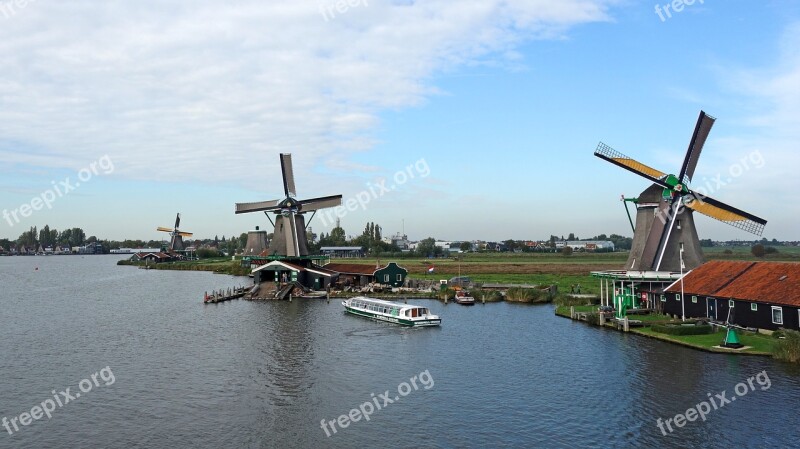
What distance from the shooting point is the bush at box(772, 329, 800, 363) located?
33.5m

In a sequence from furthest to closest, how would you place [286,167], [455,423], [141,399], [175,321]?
[286,167] < [175,321] < [141,399] < [455,423]

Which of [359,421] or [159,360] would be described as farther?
[159,360]

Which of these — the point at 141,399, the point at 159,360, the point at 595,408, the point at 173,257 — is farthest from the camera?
the point at 173,257

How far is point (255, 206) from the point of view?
3509 inches

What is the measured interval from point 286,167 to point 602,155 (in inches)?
1829

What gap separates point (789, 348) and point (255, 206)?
71.8m

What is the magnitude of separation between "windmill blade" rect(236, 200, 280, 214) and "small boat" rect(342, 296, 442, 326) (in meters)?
30.6

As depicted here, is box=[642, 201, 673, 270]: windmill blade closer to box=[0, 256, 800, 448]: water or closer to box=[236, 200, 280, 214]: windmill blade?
box=[0, 256, 800, 448]: water

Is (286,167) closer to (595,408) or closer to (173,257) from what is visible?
(595,408)

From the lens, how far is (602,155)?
59375 millimetres

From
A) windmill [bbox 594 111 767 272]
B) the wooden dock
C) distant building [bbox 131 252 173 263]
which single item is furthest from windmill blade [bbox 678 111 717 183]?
distant building [bbox 131 252 173 263]

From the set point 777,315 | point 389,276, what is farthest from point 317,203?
point 777,315

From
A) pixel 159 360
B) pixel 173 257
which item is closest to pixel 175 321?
pixel 159 360

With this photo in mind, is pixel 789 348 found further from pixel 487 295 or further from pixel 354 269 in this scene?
pixel 354 269
